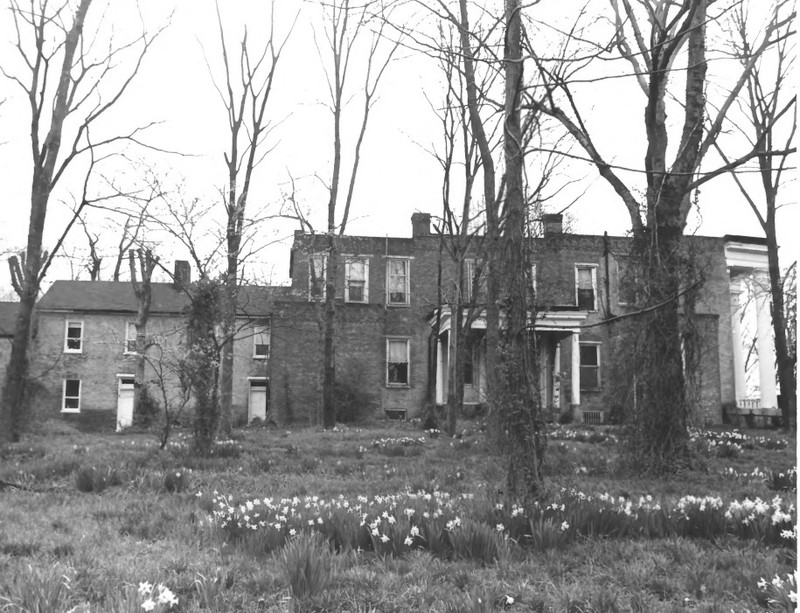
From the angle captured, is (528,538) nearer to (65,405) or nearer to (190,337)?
(190,337)

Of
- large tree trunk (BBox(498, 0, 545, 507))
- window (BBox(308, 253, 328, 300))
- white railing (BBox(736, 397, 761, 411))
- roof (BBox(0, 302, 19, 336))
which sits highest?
window (BBox(308, 253, 328, 300))

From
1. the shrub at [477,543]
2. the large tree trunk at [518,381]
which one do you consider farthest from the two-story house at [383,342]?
the shrub at [477,543]

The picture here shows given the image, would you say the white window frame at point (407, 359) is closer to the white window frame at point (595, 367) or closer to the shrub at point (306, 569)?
the white window frame at point (595, 367)

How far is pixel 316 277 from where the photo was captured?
29.1 meters

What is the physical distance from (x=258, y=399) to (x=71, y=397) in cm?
931

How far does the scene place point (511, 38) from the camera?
6.86 meters

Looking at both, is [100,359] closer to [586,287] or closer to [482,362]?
[482,362]

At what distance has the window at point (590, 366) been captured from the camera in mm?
31047

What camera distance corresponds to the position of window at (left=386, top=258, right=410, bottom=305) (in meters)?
32.4

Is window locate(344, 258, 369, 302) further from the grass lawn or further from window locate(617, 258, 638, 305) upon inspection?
the grass lawn

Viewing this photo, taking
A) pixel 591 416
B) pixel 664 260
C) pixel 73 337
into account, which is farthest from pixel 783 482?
pixel 73 337

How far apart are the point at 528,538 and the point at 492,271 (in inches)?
306

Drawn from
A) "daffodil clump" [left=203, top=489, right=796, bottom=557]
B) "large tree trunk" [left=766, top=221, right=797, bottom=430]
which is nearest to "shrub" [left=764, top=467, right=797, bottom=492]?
"daffodil clump" [left=203, top=489, right=796, bottom=557]

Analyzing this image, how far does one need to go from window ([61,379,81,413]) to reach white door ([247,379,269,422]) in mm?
8571
